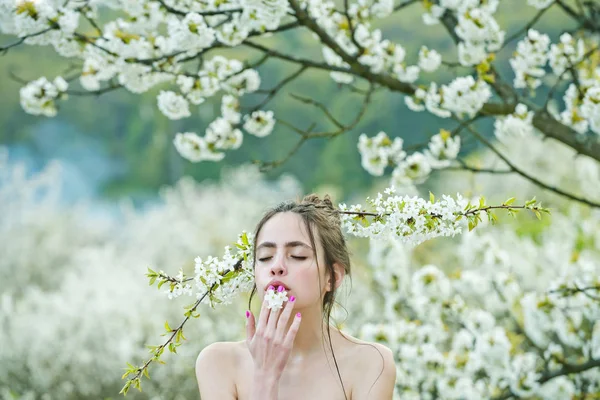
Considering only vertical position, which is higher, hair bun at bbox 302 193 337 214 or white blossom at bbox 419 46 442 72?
hair bun at bbox 302 193 337 214

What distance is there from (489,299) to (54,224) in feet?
23.6

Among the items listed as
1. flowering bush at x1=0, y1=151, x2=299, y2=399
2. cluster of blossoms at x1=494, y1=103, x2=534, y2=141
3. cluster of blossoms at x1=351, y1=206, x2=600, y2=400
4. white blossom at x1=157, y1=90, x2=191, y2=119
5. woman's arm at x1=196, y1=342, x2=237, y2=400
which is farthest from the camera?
flowering bush at x1=0, y1=151, x2=299, y2=399

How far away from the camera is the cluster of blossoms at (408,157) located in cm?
305

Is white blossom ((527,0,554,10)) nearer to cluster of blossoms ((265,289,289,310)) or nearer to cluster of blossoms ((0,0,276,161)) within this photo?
cluster of blossoms ((0,0,276,161))

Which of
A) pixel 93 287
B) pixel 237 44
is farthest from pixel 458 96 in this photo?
pixel 93 287

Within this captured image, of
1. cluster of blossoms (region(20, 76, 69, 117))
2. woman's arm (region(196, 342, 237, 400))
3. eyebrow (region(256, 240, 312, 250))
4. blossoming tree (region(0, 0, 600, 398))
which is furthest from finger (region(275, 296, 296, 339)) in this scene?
cluster of blossoms (region(20, 76, 69, 117))

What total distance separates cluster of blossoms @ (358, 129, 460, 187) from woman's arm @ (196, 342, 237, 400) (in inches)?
49.9

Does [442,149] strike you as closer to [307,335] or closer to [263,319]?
[307,335]

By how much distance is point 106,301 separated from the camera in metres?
6.84

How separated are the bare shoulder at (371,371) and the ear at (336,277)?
16 centimetres

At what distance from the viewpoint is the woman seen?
1819mm

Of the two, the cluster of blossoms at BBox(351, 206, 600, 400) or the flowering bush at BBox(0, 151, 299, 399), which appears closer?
the cluster of blossoms at BBox(351, 206, 600, 400)

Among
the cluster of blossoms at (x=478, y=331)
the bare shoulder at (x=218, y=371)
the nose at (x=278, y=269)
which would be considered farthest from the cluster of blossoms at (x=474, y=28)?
the bare shoulder at (x=218, y=371)

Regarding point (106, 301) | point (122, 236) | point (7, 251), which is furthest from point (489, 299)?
point (122, 236)
